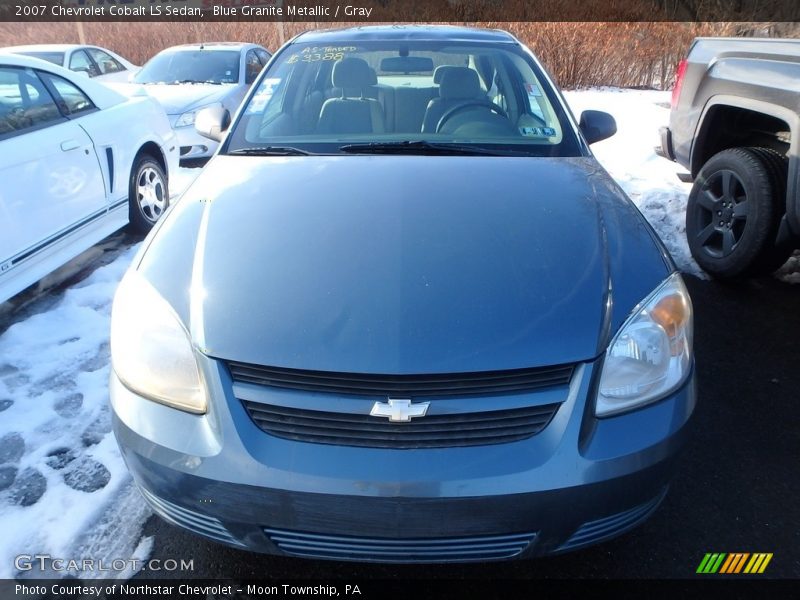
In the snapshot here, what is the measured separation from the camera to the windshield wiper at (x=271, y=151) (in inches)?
103

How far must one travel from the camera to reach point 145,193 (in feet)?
16.1

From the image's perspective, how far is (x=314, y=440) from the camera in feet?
5.09

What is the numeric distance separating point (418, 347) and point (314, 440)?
0.36m

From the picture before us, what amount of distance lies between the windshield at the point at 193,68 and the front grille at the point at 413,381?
25.2 feet

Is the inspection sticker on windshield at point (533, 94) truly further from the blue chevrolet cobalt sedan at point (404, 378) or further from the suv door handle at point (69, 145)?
the suv door handle at point (69, 145)

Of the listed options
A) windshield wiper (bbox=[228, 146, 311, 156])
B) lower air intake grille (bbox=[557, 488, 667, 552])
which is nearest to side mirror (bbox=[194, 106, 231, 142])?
windshield wiper (bbox=[228, 146, 311, 156])

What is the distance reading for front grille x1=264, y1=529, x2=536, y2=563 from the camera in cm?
159

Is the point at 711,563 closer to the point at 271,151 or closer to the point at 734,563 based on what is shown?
the point at 734,563

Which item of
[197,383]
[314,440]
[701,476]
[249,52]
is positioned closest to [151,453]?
[197,383]

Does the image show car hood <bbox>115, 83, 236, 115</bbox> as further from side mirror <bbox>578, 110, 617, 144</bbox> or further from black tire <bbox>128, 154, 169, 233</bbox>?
side mirror <bbox>578, 110, 617, 144</bbox>

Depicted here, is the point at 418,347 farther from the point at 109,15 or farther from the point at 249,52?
the point at 109,15

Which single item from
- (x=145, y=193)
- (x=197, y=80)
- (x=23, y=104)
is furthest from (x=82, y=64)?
(x=23, y=104)

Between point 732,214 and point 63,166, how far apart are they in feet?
14.0

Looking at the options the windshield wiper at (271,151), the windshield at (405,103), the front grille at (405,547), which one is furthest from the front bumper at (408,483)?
the windshield at (405,103)
